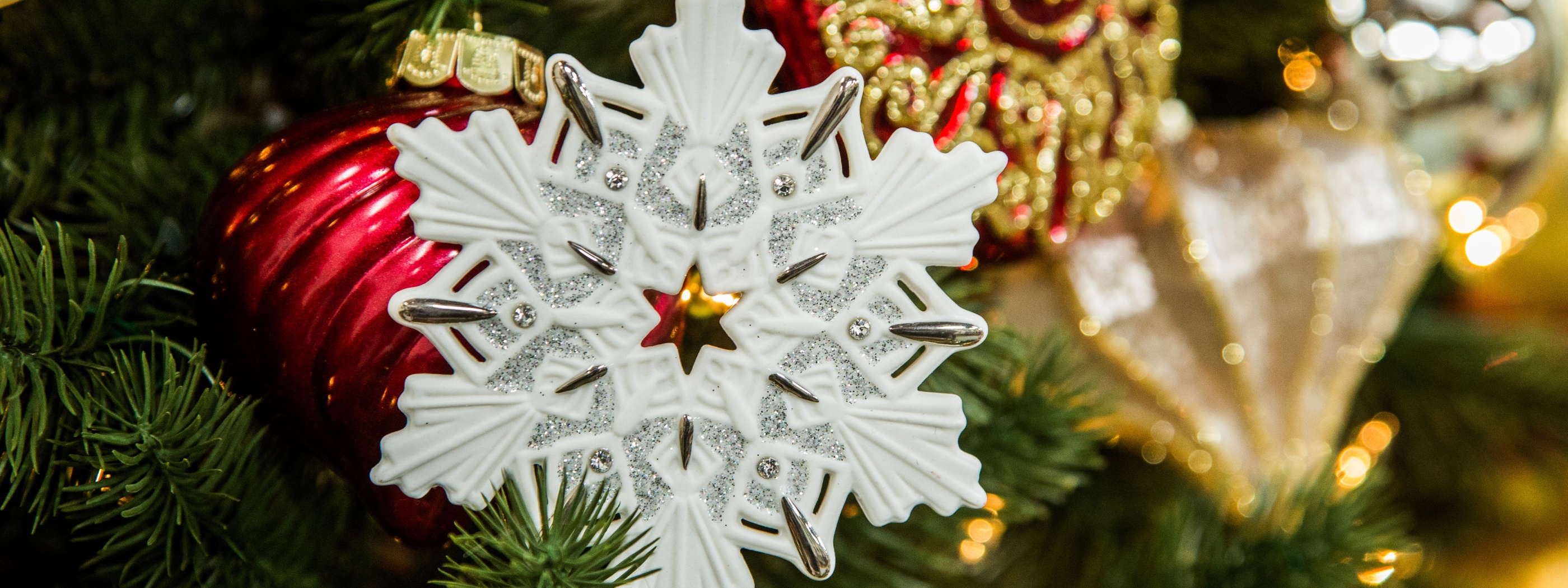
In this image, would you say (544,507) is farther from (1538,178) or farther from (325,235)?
(1538,178)

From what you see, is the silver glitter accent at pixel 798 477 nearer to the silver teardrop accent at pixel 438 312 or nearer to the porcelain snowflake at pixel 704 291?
the porcelain snowflake at pixel 704 291

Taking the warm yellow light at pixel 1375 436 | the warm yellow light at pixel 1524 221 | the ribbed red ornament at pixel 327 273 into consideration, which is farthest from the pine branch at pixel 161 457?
the warm yellow light at pixel 1524 221

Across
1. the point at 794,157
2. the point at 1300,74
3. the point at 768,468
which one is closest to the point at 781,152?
the point at 794,157

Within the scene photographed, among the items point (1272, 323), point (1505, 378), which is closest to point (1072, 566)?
point (1272, 323)

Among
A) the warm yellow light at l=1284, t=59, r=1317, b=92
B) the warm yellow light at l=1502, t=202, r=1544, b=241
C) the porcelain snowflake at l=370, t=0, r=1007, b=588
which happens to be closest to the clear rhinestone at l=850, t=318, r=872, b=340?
the porcelain snowflake at l=370, t=0, r=1007, b=588

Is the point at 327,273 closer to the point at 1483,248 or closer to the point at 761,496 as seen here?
the point at 761,496

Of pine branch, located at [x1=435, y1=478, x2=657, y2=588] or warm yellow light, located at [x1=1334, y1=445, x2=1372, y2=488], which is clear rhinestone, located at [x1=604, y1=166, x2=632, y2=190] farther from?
warm yellow light, located at [x1=1334, y1=445, x2=1372, y2=488]
